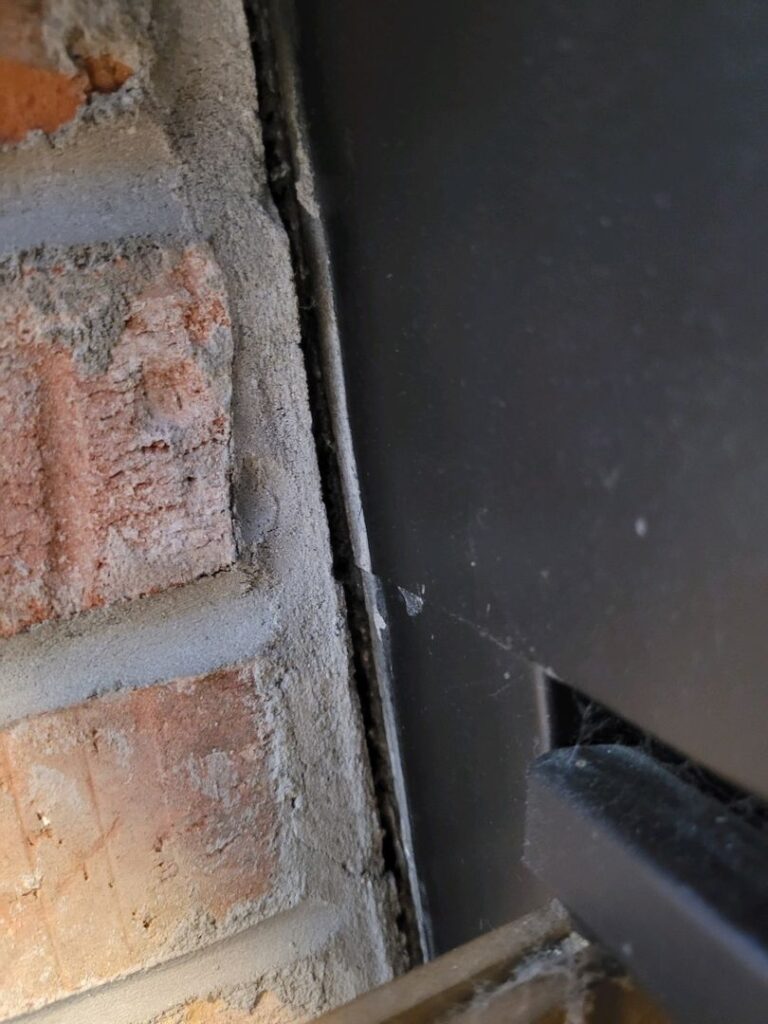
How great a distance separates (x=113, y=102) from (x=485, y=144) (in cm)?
13

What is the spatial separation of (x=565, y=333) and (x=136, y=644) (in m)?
0.19

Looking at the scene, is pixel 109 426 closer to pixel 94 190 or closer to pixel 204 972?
pixel 94 190

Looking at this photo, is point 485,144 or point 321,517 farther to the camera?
point 321,517

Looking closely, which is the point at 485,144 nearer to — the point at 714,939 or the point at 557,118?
the point at 557,118

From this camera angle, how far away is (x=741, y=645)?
0.60ft

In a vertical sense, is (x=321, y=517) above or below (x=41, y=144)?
below

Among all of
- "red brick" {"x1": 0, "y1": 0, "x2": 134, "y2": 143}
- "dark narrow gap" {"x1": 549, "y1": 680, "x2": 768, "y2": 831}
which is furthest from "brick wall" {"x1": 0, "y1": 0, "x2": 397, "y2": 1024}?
"dark narrow gap" {"x1": 549, "y1": 680, "x2": 768, "y2": 831}

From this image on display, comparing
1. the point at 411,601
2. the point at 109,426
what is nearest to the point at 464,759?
the point at 411,601

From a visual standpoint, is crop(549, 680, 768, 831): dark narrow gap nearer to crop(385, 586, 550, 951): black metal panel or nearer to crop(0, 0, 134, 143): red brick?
crop(385, 586, 550, 951): black metal panel

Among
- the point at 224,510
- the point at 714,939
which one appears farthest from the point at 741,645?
the point at 224,510

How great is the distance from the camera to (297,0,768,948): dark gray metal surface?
0.56 ft

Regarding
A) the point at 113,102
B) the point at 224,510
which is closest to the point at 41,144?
the point at 113,102

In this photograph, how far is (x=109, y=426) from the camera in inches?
11.9

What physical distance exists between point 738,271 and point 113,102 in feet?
0.70
